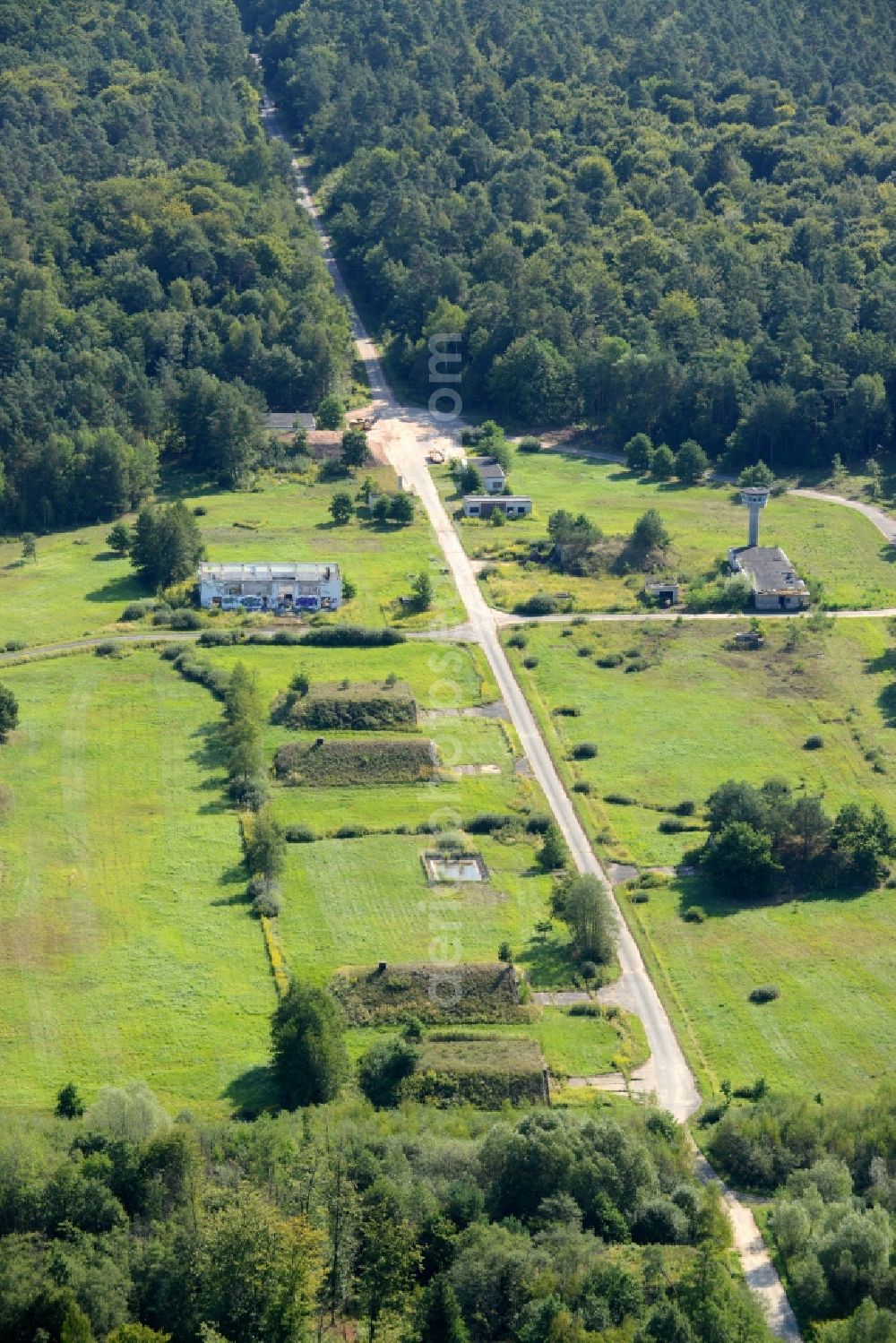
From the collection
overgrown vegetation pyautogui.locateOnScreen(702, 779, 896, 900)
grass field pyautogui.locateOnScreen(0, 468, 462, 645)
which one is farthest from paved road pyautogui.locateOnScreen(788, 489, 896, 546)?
overgrown vegetation pyautogui.locateOnScreen(702, 779, 896, 900)

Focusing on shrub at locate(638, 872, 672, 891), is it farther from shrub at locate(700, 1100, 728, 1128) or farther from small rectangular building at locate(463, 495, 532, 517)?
small rectangular building at locate(463, 495, 532, 517)

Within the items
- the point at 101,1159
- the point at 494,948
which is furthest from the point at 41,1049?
the point at 494,948

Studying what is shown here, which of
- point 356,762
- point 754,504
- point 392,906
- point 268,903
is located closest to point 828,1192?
point 392,906

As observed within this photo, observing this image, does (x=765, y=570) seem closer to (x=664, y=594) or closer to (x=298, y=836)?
(x=664, y=594)

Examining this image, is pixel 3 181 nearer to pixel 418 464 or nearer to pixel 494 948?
pixel 418 464

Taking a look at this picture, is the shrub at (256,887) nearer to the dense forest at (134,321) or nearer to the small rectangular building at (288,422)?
the dense forest at (134,321)

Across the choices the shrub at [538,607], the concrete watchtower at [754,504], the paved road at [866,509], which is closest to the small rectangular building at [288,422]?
the paved road at [866,509]
